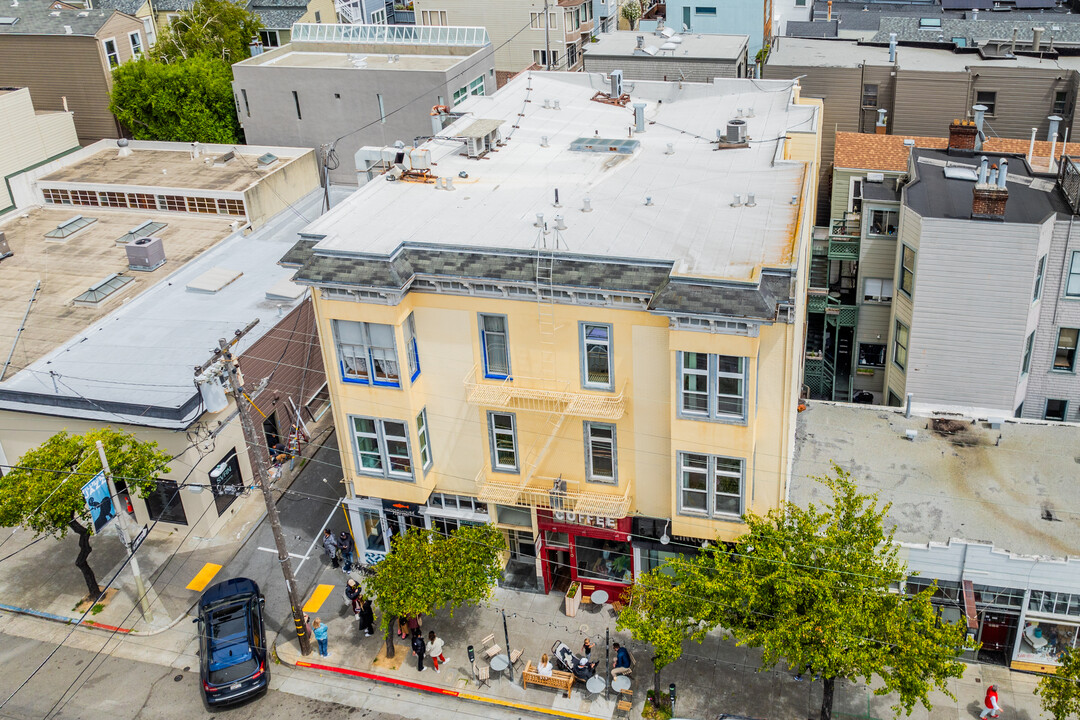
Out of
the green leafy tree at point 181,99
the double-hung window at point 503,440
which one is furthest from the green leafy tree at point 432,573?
the green leafy tree at point 181,99

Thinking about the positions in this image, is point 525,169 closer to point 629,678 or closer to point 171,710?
point 629,678

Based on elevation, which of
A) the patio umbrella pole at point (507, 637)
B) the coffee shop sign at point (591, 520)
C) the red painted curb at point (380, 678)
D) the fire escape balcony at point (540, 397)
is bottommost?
the red painted curb at point (380, 678)

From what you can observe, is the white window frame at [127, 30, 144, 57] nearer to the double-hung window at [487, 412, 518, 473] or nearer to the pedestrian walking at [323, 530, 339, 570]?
the pedestrian walking at [323, 530, 339, 570]

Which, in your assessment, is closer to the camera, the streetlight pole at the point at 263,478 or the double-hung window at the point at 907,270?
the streetlight pole at the point at 263,478

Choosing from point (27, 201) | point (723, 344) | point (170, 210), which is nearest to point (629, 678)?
point (723, 344)

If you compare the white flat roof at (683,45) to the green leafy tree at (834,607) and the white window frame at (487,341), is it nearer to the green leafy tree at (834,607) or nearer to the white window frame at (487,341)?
the white window frame at (487,341)

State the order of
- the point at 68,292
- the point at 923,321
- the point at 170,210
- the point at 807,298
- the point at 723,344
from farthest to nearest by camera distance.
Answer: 1. the point at 170,210
2. the point at 68,292
3. the point at 807,298
4. the point at 923,321
5. the point at 723,344
